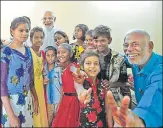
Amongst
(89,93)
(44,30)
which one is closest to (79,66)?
(89,93)

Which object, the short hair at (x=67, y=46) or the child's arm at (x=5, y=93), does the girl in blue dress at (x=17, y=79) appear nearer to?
the child's arm at (x=5, y=93)

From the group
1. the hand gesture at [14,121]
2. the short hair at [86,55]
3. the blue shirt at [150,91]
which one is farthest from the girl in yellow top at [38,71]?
the blue shirt at [150,91]

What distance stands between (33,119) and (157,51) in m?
0.78

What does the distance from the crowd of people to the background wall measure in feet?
0.16

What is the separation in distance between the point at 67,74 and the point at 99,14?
422mm

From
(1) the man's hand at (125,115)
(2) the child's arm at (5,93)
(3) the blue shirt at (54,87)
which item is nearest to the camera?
(1) the man's hand at (125,115)

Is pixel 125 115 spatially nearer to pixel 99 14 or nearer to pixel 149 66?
pixel 149 66

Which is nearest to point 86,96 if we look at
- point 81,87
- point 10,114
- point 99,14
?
point 81,87

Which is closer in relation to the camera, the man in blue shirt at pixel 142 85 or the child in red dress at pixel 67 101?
the man in blue shirt at pixel 142 85

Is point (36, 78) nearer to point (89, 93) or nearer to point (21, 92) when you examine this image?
point (21, 92)

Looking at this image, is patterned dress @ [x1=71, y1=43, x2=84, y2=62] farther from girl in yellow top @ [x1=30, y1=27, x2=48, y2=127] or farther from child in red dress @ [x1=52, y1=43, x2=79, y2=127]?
girl in yellow top @ [x1=30, y1=27, x2=48, y2=127]

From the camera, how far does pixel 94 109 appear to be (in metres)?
1.54

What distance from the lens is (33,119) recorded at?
156 centimetres

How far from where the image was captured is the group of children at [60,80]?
1504 millimetres
